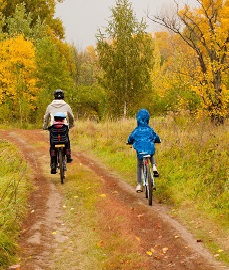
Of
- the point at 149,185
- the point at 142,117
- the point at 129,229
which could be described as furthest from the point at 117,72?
the point at 129,229

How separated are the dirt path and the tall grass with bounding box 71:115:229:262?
13.3 inches

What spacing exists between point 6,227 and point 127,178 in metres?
5.13

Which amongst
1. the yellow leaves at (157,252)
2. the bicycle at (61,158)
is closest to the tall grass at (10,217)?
the bicycle at (61,158)

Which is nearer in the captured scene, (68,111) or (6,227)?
(6,227)

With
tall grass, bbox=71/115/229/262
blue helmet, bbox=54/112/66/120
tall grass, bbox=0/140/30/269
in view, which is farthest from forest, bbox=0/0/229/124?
tall grass, bbox=0/140/30/269

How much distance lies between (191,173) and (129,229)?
3169 millimetres

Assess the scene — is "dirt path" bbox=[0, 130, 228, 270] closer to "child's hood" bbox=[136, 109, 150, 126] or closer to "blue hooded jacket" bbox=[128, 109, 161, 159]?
"blue hooded jacket" bbox=[128, 109, 161, 159]

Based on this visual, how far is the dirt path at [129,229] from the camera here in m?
5.41

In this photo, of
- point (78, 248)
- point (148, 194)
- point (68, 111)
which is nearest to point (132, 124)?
point (68, 111)

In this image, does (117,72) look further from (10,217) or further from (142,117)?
(10,217)

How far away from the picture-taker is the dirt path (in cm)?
541

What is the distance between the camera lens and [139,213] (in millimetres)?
7531

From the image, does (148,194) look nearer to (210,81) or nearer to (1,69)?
(210,81)

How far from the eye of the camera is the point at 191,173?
9.23 meters
